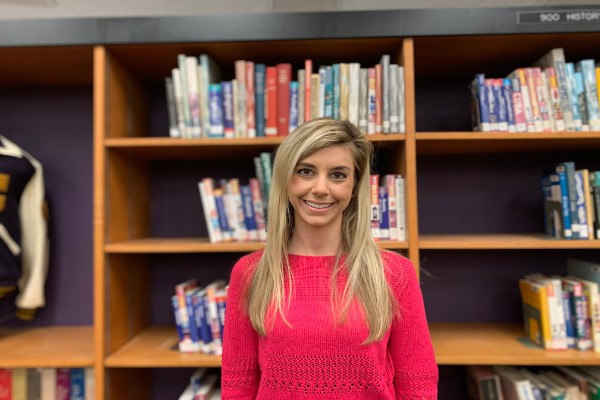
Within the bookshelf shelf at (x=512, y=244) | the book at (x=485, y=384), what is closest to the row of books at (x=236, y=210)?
the bookshelf shelf at (x=512, y=244)

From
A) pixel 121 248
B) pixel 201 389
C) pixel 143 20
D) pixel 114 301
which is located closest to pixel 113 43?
pixel 143 20

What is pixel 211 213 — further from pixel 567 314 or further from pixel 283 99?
pixel 567 314

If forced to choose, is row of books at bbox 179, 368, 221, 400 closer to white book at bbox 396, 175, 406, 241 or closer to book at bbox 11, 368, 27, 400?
book at bbox 11, 368, 27, 400

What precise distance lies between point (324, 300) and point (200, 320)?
0.70 metres

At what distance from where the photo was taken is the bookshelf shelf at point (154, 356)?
138cm

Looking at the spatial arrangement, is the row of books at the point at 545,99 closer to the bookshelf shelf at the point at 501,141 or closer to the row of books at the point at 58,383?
the bookshelf shelf at the point at 501,141

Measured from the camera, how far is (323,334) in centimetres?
93

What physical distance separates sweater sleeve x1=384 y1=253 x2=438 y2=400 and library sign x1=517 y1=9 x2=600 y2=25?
1046 mm

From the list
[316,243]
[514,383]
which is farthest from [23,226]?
[514,383]

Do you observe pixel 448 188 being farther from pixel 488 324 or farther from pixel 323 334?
pixel 323 334

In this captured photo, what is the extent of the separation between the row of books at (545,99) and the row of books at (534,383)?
91 centimetres

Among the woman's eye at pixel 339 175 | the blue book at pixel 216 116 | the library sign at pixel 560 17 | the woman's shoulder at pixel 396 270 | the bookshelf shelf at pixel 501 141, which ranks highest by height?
the library sign at pixel 560 17

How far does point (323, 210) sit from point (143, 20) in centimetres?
102

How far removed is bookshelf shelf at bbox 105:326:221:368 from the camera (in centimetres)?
138
